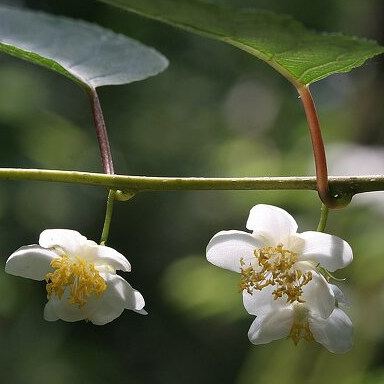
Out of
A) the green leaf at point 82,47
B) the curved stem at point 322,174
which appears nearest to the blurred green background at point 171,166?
the green leaf at point 82,47

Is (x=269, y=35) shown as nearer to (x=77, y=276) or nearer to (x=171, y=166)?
(x=77, y=276)

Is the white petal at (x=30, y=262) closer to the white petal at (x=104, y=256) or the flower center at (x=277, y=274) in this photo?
the white petal at (x=104, y=256)

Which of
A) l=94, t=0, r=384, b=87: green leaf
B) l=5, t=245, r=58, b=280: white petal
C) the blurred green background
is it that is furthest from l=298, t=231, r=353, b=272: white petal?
the blurred green background

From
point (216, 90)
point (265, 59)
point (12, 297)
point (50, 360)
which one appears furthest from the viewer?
point (216, 90)

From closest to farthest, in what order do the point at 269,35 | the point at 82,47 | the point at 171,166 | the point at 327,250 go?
the point at 269,35 → the point at 327,250 → the point at 82,47 → the point at 171,166

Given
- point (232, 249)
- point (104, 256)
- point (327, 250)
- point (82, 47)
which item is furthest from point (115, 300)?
point (82, 47)

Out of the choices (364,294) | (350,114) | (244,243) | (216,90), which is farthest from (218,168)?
(244,243)

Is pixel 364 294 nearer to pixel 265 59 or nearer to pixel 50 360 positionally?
pixel 265 59

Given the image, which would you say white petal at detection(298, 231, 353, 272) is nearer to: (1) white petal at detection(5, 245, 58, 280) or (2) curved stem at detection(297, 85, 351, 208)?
(2) curved stem at detection(297, 85, 351, 208)
